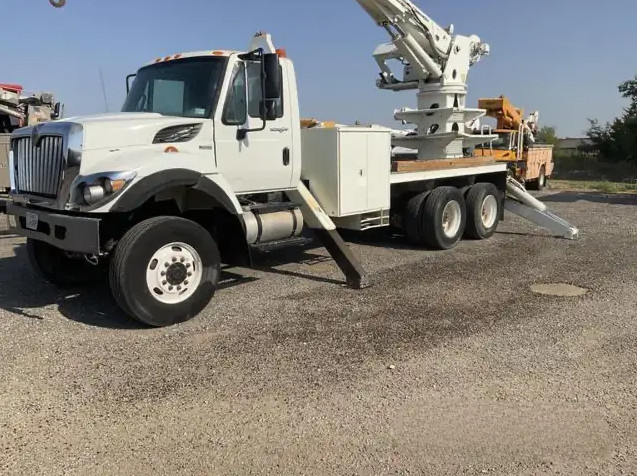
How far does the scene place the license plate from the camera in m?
5.79

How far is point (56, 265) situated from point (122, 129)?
2.15 m

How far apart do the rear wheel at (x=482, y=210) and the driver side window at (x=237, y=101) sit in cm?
537

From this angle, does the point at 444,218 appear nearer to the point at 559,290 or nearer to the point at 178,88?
the point at 559,290

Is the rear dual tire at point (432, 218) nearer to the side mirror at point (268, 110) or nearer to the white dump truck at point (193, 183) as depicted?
the white dump truck at point (193, 183)

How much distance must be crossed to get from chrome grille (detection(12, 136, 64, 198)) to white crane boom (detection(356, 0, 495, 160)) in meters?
6.67

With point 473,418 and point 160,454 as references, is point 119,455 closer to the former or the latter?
point 160,454

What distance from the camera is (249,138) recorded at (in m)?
6.73

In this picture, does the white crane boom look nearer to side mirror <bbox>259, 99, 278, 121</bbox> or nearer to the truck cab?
the truck cab

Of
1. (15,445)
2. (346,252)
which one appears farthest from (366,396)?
(346,252)

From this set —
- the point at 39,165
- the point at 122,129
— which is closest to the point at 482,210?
the point at 122,129

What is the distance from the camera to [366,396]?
165 inches

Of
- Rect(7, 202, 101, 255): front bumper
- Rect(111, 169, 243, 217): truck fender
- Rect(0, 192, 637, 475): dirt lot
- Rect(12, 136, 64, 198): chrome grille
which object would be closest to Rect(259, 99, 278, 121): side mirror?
Rect(111, 169, 243, 217): truck fender

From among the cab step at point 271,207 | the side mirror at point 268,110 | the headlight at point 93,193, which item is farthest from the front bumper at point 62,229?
the side mirror at point 268,110

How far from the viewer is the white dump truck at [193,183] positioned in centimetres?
546
